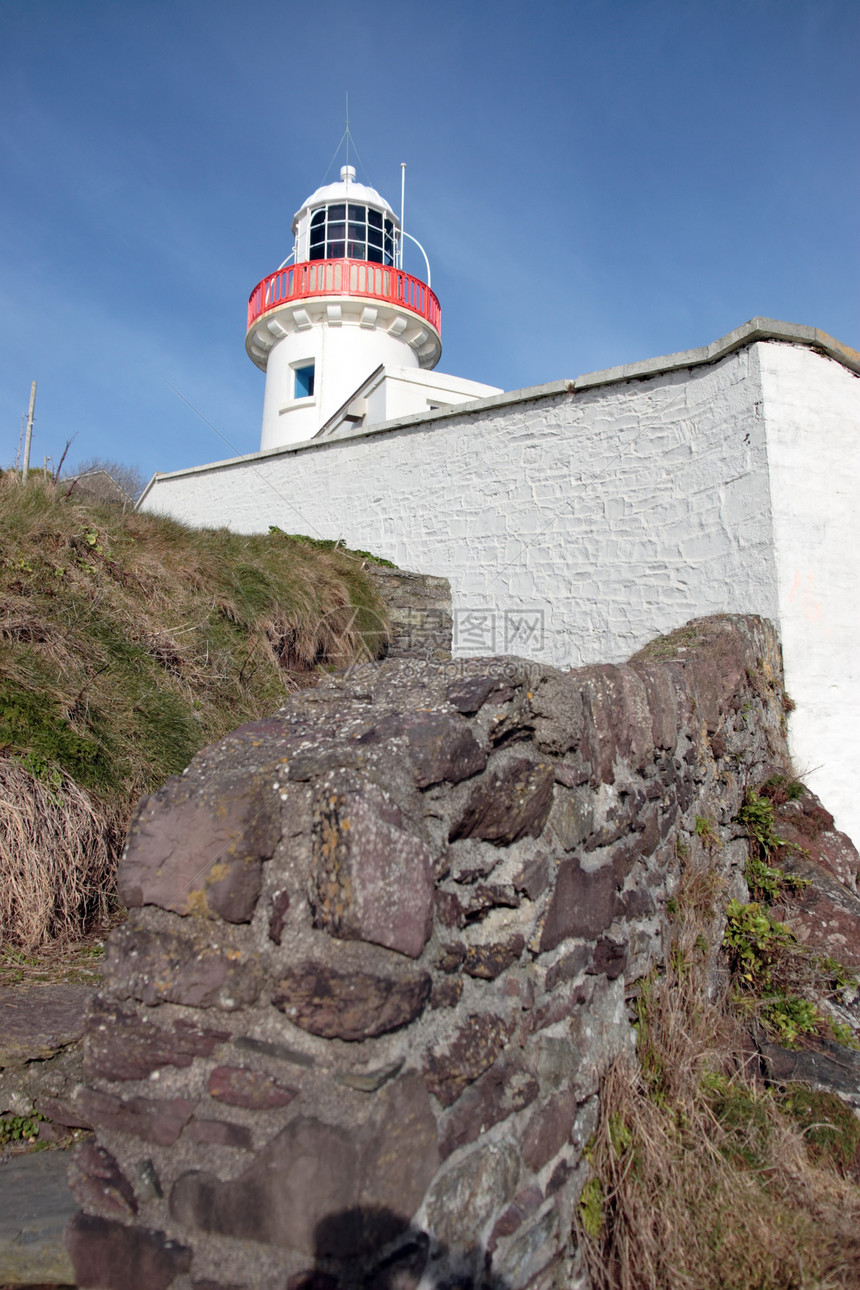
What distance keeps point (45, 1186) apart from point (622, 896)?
5.70 ft

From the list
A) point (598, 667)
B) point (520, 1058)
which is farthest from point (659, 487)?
point (520, 1058)

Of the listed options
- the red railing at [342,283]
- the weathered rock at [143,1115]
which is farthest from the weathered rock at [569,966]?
the red railing at [342,283]

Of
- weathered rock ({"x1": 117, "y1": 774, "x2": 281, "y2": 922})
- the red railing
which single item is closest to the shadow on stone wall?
weathered rock ({"x1": 117, "y1": 774, "x2": 281, "y2": 922})

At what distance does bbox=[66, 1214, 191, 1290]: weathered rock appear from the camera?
1388 mm

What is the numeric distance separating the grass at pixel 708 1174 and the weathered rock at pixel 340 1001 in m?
0.99

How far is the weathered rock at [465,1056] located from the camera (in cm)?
151

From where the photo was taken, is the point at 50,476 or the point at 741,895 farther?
the point at 50,476

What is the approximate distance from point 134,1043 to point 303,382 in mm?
16466

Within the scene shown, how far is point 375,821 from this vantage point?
1490 millimetres

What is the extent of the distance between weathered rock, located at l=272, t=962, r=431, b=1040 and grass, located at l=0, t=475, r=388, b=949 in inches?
77.3

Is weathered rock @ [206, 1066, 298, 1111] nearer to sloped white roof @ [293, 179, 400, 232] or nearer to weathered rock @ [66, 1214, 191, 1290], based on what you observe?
weathered rock @ [66, 1214, 191, 1290]

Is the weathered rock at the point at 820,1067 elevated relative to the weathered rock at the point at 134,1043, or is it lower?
lower

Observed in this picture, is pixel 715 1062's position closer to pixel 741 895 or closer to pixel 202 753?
pixel 741 895

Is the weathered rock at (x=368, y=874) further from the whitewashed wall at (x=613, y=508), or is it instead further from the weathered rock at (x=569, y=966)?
the whitewashed wall at (x=613, y=508)
